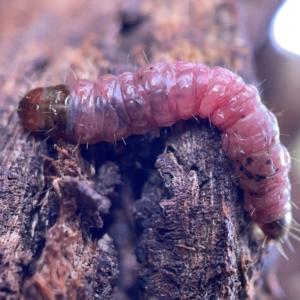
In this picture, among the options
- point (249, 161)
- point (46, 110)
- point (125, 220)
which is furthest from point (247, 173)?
point (46, 110)

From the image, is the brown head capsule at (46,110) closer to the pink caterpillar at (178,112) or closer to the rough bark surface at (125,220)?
the pink caterpillar at (178,112)

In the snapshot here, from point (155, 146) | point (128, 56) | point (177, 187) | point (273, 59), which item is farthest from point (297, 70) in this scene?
point (177, 187)

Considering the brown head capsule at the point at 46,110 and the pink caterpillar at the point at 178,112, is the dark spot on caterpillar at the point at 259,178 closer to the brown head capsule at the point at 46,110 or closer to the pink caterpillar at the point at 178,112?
the pink caterpillar at the point at 178,112

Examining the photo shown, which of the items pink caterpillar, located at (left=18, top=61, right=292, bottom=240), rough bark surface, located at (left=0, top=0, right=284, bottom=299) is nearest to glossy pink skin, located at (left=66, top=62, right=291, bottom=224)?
pink caterpillar, located at (left=18, top=61, right=292, bottom=240)

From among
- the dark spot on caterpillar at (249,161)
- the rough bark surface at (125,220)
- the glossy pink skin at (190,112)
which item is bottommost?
the rough bark surface at (125,220)

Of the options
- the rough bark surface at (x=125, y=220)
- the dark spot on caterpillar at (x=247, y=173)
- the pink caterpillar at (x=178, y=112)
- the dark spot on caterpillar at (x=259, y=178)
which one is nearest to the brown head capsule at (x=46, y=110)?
the pink caterpillar at (x=178, y=112)

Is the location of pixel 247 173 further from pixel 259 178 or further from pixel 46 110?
pixel 46 110

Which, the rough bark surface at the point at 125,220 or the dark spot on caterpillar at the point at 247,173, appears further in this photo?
the dark spot on caterpillar at the point at 247,173

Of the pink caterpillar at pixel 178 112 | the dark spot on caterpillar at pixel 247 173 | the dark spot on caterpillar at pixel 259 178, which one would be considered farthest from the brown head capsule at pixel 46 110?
the dark spot on caterpillar at pixel 259 178

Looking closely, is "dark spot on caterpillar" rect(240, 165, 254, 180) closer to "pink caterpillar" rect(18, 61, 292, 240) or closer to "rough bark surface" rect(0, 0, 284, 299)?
"pink caterpillar" rect(18, 61, 292, 240)

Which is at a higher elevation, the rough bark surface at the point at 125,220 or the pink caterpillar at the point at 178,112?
the pink caterpillar at the point at 178,112
